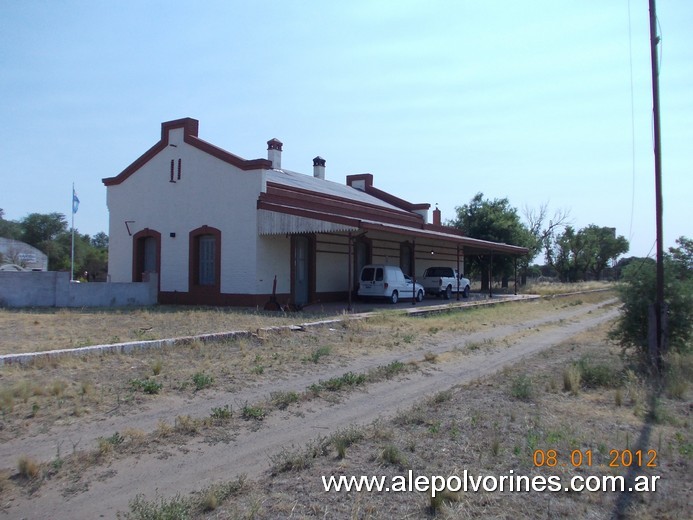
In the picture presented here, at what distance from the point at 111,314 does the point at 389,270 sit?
12014 millimetres

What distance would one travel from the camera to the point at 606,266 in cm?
8438

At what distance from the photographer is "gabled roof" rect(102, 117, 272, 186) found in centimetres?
2222

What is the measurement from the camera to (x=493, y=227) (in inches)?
1796

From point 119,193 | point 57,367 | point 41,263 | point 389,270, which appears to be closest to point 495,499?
point 57,367

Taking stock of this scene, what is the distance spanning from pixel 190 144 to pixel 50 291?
303 inches

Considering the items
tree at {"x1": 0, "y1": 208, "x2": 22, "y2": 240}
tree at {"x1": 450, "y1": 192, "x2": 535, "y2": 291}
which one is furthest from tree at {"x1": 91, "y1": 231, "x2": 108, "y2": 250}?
tree at {"x1": 450, "y1": 192, "x2": 535, "y2": 291}

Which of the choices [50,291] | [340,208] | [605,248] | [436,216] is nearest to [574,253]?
[605,248]

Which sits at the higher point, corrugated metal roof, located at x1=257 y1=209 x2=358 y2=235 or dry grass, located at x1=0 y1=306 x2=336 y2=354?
corrugated metal roof, located at x1=257 y1=209 x2=358 y2=235

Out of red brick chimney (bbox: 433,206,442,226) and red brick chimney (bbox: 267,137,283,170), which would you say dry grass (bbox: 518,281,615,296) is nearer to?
red brick chimney (bbox: 433,206,442,226)

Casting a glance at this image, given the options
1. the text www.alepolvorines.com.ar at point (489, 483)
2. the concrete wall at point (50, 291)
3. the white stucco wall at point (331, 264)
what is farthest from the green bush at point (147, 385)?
the white stucco wall at point (331, 264)

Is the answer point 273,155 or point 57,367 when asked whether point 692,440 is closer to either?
point 57,367

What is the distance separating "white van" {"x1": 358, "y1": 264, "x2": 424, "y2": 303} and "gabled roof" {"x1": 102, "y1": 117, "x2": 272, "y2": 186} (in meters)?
6.83

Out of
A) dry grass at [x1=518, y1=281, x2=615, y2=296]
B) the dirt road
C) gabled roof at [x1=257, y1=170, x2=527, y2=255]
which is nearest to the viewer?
the dirt road
